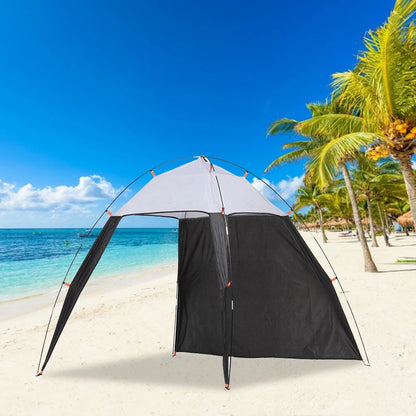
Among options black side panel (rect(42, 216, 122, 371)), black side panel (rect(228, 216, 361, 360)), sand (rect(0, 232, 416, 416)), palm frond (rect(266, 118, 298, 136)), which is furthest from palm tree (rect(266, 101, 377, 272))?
black side panel (rect(42, 216, 122, 371))

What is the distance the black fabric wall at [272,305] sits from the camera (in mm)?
3133

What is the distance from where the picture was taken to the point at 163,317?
550 cm

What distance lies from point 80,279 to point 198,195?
1.83 metres

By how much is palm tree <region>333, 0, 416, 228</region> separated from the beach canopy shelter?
13.5 feet

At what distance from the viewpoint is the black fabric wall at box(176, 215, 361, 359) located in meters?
3.13

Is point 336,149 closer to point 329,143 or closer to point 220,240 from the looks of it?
point 329,143

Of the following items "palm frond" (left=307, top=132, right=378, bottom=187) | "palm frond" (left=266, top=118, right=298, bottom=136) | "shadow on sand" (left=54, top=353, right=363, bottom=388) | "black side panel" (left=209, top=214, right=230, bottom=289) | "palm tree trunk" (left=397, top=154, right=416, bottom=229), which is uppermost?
"palm frond" (left=266, top=118, right=298, bottom=136)

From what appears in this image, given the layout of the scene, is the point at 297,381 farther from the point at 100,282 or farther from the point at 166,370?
the point at 100,282

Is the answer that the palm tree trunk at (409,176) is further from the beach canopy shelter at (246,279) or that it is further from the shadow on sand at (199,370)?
the shadow on sand at (199,370)

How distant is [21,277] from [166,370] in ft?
50.4

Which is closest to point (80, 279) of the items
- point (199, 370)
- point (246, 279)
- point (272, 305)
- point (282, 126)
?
point (199, 370)

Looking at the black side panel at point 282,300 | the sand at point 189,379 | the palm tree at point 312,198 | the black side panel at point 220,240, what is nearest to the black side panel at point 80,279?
the sand at point 189,379

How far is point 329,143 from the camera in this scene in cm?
634

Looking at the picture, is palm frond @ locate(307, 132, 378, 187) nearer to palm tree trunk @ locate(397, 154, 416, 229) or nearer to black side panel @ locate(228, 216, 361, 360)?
palm tree trunk @ locate(397, 154, 416, 229)
